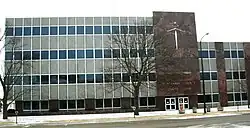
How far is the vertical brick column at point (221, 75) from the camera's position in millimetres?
58656

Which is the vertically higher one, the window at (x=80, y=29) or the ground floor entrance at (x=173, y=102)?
the window at (x=80, y=29)

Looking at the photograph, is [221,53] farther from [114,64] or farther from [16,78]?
[16,78]

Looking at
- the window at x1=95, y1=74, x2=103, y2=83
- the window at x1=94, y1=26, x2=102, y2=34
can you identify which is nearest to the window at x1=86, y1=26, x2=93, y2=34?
the window at x1=94, y1=26, x2=102, y2=34

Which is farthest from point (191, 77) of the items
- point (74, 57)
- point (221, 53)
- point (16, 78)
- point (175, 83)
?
point (16, 78)

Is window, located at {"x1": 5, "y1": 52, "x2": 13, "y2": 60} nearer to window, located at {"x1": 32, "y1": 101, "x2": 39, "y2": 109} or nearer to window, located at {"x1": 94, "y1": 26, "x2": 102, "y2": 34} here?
window, located at {"x1": 32, "y1": 101, "x2": 39, "y2": 109}

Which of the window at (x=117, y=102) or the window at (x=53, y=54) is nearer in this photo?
the window at (x=53, y=54)

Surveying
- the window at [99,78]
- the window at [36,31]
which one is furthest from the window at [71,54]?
the window at [36,31]

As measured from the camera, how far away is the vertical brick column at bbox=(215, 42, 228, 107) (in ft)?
192

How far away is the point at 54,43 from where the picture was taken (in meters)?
54.3

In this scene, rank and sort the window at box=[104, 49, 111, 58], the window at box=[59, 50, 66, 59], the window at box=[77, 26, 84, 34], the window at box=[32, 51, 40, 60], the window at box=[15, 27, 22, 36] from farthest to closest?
the window at box=[77, 26, 84, 34], the window at box=[104, 49, 111, 58], the window at box=[15, 27, 22, 36], the window at box=[59, 50, 66, 59], the window at box=[32, 51, 40, 60]

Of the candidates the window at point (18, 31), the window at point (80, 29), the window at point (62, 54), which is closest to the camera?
the window at point (62, 54)

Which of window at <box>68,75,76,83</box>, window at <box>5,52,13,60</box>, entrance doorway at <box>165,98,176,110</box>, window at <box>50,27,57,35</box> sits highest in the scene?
window at <box>50,27,57,35</box>

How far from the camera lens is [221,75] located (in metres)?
58.9

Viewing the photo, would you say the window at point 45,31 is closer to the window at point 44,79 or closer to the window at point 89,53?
the window at point 44,79
